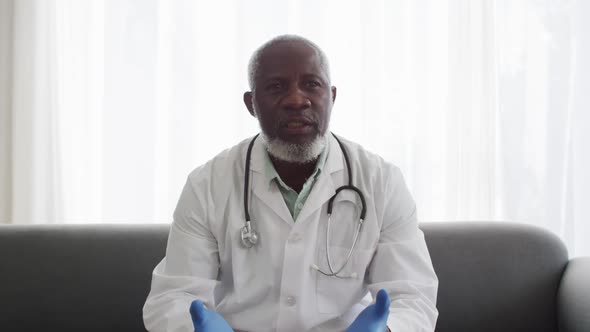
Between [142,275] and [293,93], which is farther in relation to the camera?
[142,275]

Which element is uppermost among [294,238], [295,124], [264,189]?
[295,124]

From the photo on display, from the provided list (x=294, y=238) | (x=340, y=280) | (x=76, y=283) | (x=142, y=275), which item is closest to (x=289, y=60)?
(x=294, y=238)

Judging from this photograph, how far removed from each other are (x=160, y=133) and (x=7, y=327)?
94 cm

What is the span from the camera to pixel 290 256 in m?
1.35

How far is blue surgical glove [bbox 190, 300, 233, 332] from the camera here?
1094 mm

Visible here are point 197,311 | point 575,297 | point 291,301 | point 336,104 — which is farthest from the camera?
point 336,104

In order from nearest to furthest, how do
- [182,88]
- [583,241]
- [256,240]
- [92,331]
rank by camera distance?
1. [256,240]
2. [92,331]
3. [583,241]
4. [182,88]

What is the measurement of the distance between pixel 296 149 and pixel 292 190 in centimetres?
11

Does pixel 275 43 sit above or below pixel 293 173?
above

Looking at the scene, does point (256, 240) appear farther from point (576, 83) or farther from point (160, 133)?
point (576, 83)

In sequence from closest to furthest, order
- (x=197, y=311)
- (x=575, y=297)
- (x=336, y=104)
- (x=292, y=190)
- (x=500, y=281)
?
(x=197, y=311), (x=292, y=190), (x=575, y=297), (x=500, y=281), (x=336, y=104)

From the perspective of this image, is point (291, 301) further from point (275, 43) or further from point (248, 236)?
point (275, 43)

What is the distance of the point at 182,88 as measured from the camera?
241 cm

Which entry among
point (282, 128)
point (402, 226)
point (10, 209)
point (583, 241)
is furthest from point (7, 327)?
point (583, 241)
